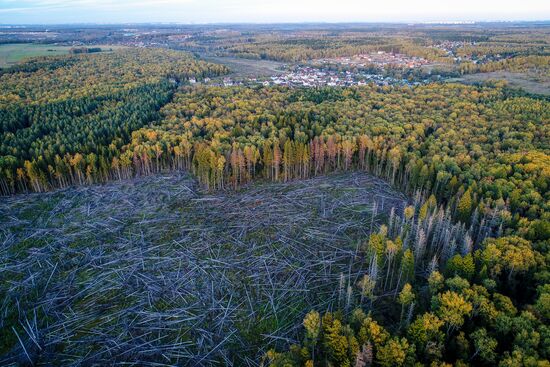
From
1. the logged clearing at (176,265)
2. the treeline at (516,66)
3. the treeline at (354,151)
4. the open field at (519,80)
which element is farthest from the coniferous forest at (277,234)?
the treeline at (516,66)

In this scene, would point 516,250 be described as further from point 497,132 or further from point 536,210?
point 497,132

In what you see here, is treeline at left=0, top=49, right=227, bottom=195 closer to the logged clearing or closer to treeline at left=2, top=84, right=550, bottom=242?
treeline at left=2, top=84, right=550, bottom=242

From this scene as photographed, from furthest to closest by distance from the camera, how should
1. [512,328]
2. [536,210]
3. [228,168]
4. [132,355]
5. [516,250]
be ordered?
[228,168] < [536,210] < [516,250] < [132,355] < [512,328]

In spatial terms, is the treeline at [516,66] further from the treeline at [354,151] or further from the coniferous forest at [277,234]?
the treeline at [354,151]

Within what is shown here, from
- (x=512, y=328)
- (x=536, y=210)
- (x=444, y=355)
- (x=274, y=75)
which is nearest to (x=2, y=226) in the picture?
(x=444, y=355)

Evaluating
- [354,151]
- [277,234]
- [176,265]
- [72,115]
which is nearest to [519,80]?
[354,151]

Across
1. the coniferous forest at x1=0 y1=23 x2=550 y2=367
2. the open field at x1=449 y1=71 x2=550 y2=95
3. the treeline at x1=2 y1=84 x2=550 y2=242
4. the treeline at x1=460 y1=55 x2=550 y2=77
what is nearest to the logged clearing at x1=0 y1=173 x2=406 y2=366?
the coniferous forest at x1=0 y1=23 x2=550 y2=367

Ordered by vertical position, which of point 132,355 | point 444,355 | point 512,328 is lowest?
point 132,355
